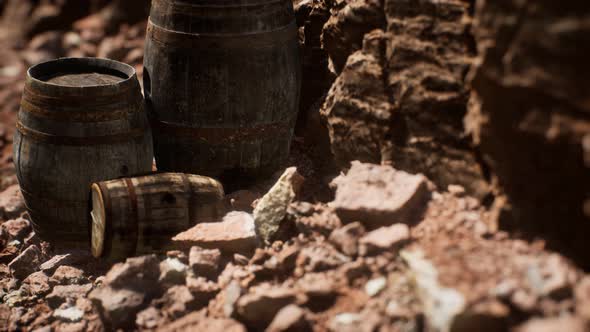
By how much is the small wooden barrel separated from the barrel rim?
21.9 inches

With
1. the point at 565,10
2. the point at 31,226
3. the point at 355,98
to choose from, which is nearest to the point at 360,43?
the point at 355,98

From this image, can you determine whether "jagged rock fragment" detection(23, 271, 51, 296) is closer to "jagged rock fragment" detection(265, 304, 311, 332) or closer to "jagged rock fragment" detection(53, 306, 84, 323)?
"jagged rock fragment" detection(53, 306, 84, 323)

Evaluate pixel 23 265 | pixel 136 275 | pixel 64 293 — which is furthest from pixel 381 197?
pixel 23 265

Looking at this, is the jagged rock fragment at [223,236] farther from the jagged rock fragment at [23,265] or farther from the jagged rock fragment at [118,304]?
the jagged rock fragment at [23,265]

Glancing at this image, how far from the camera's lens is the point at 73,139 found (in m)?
4.18

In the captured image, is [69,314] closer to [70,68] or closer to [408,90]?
[70,68]

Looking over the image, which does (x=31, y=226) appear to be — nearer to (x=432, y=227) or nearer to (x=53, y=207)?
(x=53, y=207)

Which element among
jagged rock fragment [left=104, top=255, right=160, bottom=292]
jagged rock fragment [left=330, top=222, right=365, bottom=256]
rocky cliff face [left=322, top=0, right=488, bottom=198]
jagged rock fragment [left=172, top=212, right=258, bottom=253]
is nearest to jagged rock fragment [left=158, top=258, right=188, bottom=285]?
jagged rock fragment [left=104, top=255, right=160, bottom=292]

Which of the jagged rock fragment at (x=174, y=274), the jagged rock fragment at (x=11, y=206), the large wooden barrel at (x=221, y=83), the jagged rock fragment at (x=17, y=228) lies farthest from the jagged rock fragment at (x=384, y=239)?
the jagged rock fragment at (x=11, y=206)

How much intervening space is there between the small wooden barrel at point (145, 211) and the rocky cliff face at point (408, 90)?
85cm

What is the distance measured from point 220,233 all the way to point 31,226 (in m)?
1.83

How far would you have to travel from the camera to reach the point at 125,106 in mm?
4254

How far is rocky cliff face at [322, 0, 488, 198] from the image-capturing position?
3436 mm

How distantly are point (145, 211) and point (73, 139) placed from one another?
63cm
